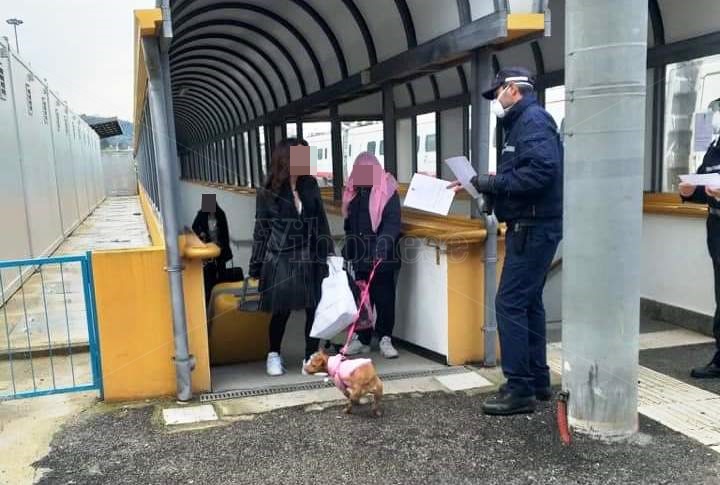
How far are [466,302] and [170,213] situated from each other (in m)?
2.13

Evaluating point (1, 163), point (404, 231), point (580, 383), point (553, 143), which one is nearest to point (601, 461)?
point (580, 383)

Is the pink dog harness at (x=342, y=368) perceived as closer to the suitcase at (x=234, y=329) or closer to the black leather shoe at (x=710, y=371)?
the suitcase at (x=234, y=329)

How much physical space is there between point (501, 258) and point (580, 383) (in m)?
1.44

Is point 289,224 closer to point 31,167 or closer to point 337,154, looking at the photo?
point 337,154

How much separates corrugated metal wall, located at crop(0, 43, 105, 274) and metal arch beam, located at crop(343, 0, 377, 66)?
13.0ft

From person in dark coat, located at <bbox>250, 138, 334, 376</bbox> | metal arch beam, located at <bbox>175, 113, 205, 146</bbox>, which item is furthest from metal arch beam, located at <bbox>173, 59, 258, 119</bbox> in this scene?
metal arch beam, located at <bbox>175, 113, 205, 146</bbox>

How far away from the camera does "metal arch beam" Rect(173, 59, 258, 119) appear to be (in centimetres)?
988

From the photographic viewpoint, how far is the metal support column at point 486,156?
4.22 m

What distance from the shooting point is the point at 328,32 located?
6.53 meters

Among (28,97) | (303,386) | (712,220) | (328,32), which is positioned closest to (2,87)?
(28,97)

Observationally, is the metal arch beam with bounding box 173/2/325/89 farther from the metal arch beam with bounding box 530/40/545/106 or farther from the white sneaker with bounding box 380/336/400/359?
the white sneaker with bounding box 380/336/400/359

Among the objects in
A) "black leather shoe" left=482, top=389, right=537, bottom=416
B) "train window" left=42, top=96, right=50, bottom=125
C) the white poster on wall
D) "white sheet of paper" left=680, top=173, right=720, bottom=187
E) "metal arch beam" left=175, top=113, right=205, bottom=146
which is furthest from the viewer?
"metal arch beam" left=175, top=113, right=205, bottom=146

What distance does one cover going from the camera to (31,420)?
12.1ft

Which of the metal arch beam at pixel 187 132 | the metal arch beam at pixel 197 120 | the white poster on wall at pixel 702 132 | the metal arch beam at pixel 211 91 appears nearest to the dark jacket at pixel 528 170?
the white poster on wall at pixel 702 132
